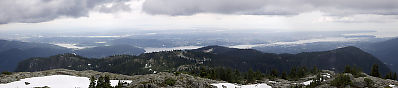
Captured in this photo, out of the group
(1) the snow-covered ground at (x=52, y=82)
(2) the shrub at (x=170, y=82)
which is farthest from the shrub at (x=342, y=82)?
(1) the snow-covered ground at (x=52, y=82)

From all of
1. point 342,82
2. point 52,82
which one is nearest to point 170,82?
point 52,82

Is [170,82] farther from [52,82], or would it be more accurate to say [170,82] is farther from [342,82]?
[342,82]

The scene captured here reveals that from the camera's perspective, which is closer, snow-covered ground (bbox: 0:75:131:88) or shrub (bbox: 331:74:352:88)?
snow-covered ground (bbox: 0:75:131:88)

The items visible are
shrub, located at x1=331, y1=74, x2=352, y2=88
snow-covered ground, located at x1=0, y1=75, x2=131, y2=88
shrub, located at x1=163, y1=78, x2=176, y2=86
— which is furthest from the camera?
shrub, located at x1=331, y1=74, x2=352, y2=88

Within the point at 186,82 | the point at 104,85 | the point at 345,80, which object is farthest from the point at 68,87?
the point at 345,80

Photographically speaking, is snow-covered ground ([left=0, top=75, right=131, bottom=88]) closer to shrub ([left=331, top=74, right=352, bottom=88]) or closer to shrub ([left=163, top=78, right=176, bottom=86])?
shrub ([left=163, top=78, right=176, bottom=86])

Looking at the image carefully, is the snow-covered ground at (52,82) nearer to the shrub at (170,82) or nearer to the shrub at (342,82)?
the shrub at (170,82)

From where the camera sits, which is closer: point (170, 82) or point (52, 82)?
point (170, 82)

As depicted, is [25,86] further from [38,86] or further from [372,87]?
[372,87]

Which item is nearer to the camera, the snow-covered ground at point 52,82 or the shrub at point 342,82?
the snow-covered ground at point 52,82

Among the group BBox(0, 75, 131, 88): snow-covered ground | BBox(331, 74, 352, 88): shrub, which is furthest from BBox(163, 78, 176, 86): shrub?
BBox(331, 74, 352, 88): shrub

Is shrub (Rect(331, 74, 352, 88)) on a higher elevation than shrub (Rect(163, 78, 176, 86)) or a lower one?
lower

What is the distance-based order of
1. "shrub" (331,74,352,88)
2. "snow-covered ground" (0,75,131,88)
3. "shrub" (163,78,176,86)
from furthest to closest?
"shrub" (331,74,352,88) → "shrub" (163,78,176,86) → "snow-covered ground" (0,75,131,88)
